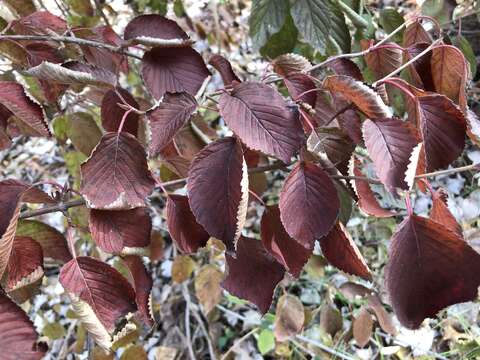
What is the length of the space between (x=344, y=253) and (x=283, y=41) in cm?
87

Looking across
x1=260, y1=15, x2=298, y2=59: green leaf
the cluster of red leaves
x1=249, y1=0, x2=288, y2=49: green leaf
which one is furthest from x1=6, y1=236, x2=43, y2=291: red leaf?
x1=260, y1=15, x2=298, y2=59: green leaf

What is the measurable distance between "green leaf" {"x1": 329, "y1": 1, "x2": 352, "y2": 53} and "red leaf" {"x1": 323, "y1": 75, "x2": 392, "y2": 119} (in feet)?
2.07

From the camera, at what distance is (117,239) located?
70 centimetres

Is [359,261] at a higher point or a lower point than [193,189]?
lower

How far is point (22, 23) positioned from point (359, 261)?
0.70 metres

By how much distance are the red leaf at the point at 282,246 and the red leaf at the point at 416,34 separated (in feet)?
1.25

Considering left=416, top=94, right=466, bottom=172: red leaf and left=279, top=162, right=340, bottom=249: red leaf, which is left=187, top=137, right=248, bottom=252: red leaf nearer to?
left=279, top=162, right=340, bottom=249: red leaf

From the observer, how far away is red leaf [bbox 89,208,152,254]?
69 cm

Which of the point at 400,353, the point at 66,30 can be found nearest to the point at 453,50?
the point at 66,30

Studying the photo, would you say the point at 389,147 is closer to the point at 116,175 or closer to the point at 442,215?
the point at 442,215

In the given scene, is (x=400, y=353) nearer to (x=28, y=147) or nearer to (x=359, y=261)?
(x=359, y=261)

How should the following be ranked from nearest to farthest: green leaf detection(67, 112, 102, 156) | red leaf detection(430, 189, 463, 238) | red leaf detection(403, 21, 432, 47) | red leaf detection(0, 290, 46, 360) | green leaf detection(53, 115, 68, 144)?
red leaf detection(0, 290, 46, 360), red leaf detection(430, 189, 463, 238), red leaf detection(403, 21, 432, 47), green leaf detection(67, 112, 102, 156), green leaf detection(53, 115, 68, 144)

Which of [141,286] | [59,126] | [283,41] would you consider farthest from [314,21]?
[59,126]

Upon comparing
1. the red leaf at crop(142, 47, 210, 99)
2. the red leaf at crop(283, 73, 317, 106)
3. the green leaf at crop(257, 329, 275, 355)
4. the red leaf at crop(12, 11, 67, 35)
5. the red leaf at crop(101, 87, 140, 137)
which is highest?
the red leaf at crop(12, 11, 67, 35)
